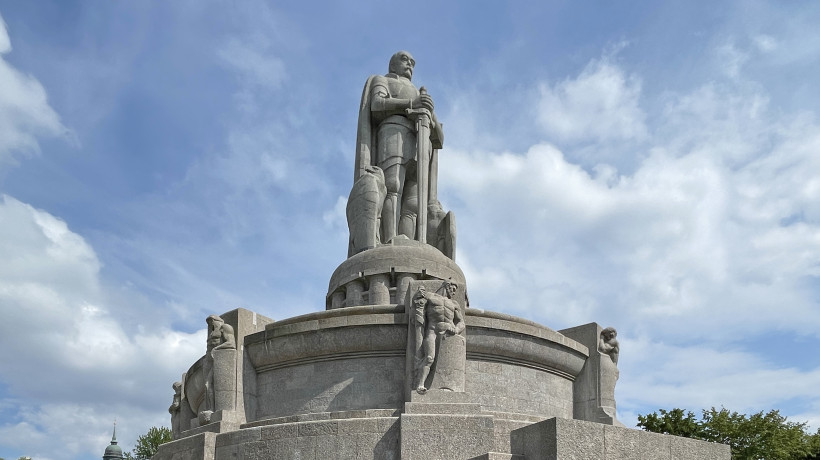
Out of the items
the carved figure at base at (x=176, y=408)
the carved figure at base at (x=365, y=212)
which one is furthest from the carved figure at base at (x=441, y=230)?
the carved figure at base at (x=176, y=408)

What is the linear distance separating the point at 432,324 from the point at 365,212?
5.86m

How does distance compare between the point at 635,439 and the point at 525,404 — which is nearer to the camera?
the point at 635,439

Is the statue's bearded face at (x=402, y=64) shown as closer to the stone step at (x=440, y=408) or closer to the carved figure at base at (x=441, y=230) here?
the carved figure at base at (x=441, y=230)

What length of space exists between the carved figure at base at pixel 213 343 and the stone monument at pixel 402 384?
0.02m

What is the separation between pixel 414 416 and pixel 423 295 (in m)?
1.88

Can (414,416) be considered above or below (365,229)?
below

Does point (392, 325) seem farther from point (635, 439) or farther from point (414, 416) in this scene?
point (635, 439)

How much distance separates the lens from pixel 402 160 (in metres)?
19.2

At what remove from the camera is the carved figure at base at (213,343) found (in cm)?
1320

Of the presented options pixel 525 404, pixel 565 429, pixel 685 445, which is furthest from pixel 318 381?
pixel 685 445

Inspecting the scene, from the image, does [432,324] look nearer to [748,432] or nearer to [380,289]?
[380,289]

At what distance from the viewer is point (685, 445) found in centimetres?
1123

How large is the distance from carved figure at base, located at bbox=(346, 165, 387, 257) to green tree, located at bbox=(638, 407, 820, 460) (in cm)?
1611

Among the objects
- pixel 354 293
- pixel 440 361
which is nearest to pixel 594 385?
pixel 440 361
